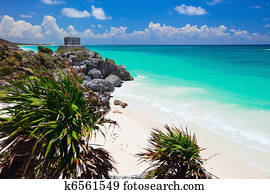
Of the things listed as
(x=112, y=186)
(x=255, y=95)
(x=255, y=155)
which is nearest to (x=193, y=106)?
(x=255, y=155)

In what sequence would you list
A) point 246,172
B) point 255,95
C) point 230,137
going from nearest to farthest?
point 246,172 → point 230,137 → point 255,95

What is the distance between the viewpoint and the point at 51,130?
7.86ft

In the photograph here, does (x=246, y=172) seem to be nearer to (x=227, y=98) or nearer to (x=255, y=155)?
(x=255, y=155)

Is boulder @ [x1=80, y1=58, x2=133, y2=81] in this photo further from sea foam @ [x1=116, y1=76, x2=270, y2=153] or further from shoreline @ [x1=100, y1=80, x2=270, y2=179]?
shoreline @ [x1=100, y1=80, x2=270, y2=179]

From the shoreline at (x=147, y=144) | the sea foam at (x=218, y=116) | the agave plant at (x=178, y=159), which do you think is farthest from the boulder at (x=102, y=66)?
the agave plant at (x=178, y=159)

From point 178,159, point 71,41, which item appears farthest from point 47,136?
point 71,41

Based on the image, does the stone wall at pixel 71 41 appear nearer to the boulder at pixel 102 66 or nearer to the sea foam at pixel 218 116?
the boulder at pixel 102 66

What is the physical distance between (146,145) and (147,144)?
0.33ft

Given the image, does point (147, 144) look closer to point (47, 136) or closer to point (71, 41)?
point (47, 136)

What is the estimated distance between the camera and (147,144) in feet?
23.7

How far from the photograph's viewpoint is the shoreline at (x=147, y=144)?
19.3 feet

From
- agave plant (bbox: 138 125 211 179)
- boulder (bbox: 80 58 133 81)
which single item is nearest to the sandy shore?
agave plant (bbox: 138 125 211 179)

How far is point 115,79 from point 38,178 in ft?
55.9

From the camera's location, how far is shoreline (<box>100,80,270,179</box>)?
19.3ft
